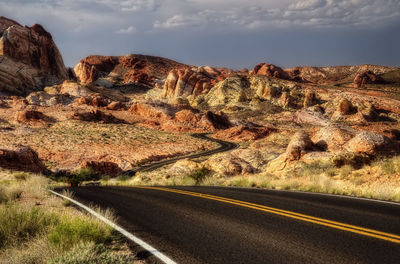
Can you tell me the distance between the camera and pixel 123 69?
159 m

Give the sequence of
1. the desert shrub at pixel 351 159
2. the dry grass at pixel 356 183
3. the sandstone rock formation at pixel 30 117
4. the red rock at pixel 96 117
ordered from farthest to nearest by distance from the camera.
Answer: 1. the red rock at pixel 96 117
2. the sandstone rock formation at pixel 30 117
3. the desert shrub at pixel 351 159
4. the dry grass at pixel 356 183

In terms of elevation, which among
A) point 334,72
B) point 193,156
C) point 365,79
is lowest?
point 193,156

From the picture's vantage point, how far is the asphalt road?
4809 mm

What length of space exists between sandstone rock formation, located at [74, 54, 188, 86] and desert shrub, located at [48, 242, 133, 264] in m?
142

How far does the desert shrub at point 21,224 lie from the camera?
6365 mm

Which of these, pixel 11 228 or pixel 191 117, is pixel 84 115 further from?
pixel 11 228

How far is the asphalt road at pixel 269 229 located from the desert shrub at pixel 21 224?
164cm

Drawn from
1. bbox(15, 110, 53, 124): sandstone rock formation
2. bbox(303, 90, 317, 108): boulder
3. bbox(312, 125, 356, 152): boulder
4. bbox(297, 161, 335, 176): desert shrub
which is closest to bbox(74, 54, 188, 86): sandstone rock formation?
bbox(303, 90, 317, 108): boulder

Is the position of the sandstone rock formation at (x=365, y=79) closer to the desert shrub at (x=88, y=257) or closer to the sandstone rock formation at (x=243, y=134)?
the sandstone rock formation at (x=243, y=134)

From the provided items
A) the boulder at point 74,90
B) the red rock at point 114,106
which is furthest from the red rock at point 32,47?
the red rock at point 114,106

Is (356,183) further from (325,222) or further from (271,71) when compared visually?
(271,71)

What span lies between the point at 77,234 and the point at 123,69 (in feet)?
527

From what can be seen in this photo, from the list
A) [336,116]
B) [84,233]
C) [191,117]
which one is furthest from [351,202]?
[336,116]

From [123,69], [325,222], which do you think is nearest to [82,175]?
[325,222]
